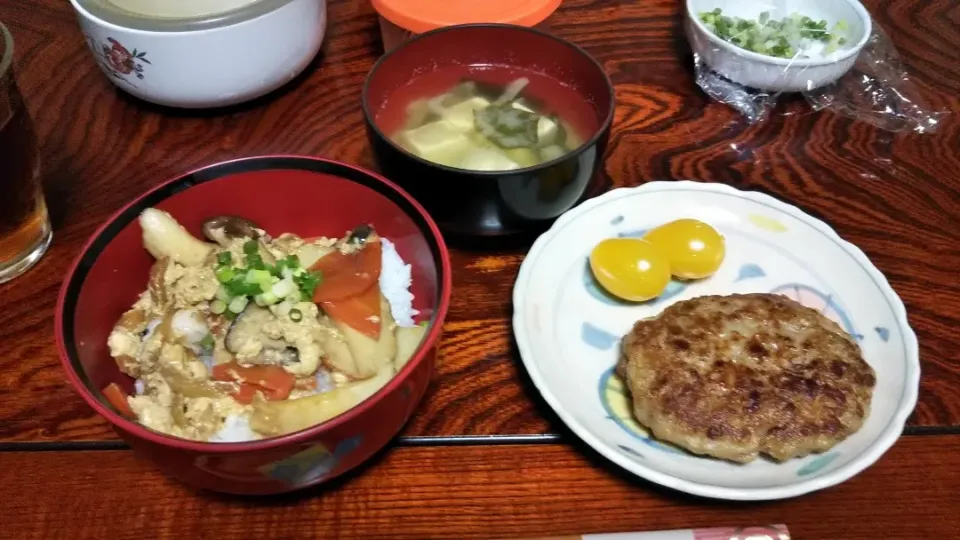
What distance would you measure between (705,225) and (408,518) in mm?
622

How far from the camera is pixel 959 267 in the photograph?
116 centimetres

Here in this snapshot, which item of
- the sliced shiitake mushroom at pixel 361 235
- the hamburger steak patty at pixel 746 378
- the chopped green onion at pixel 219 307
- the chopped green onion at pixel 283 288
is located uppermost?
the chopped green onion at pixel 283 288

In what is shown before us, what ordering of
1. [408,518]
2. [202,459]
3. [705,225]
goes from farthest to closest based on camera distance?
[705,225], [408,518], [202,459]

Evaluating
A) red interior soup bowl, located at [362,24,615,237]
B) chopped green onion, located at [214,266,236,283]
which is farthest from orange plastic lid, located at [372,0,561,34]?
chopped green onion, located at [214,266,236,283]

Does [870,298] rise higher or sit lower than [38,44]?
→ lower

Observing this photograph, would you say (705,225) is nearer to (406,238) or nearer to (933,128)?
(406,238)

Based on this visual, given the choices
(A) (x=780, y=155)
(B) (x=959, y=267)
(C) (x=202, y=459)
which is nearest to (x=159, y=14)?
(C) (x=202, y=459)

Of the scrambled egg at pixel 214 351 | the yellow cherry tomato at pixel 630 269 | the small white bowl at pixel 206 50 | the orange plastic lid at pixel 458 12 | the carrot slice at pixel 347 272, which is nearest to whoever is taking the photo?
the scrambled egg at pixel 214 351

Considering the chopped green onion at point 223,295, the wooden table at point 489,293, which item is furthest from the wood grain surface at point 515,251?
the chopped green onion at point 223,295

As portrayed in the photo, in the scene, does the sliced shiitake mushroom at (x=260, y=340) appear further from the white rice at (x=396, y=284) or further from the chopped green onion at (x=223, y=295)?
the white rice at (x=396, y=284)

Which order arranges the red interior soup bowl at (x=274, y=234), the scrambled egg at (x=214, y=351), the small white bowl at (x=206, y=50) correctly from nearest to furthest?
Result: the red interior soup bowl at (x=274, y=234) → the scrambled egg at (x=214, y=351) → the small white bowl at (x=206, y=50)

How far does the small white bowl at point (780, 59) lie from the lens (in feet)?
4.48

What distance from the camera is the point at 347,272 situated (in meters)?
1.00

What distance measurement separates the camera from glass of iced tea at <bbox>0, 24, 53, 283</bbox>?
1029 mm
